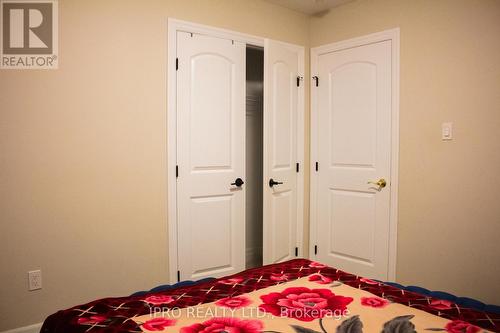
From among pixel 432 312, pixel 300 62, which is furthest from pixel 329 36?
pixel 432 312

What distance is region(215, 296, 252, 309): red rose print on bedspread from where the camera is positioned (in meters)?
1.29

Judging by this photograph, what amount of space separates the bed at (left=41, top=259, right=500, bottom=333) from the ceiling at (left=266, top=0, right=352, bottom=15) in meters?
2.64

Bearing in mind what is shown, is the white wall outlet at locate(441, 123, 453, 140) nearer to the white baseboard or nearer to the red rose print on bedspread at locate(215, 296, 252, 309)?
the red rose print on bedspread at locate(215, 296, 252, 309)

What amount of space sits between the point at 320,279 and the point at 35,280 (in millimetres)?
1797

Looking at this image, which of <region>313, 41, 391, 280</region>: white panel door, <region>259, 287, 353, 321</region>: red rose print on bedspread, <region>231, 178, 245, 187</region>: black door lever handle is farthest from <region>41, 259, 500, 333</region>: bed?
<region>313, 41, 391, 280</region>: white panel door

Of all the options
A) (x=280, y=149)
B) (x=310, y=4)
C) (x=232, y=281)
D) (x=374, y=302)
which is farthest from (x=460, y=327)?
(x=310, y=4)

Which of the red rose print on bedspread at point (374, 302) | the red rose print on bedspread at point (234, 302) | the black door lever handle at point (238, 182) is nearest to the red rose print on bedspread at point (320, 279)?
the red rose print on bedspread at point (374, 302)

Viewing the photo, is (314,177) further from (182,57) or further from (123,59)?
(123,59)

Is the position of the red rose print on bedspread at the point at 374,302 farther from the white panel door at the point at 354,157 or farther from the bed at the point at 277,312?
the white panel door at the point at 354,157

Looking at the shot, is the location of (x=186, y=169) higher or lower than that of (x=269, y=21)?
lower

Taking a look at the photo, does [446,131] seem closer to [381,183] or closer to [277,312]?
[381,183]

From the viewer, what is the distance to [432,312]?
1250 mm

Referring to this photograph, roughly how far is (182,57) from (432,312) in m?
2.33

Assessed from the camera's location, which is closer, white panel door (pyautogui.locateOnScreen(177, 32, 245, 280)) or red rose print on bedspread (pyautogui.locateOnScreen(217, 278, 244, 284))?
red rose print on bedspread (pyautogui.locateOnScreen(217, 278, 244, 284))
